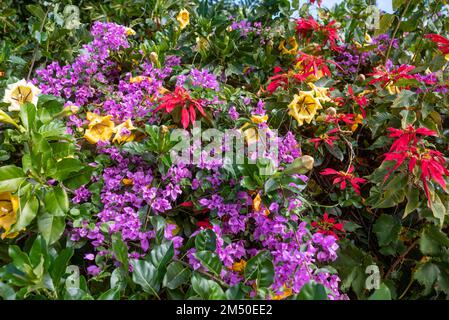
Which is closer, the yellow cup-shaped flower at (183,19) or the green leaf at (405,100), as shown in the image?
the green leaf at (405,100)

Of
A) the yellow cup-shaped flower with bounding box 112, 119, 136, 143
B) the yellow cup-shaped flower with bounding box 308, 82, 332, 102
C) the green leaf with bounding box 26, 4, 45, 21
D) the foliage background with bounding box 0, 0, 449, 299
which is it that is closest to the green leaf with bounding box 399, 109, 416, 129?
the foliage background with bounding box 0, 0, 449, 299

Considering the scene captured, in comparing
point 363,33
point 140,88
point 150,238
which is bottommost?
point 150,238

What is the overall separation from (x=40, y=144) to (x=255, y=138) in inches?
22.0

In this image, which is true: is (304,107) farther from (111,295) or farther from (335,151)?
(111,295)

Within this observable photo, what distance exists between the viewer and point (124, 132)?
127 cm

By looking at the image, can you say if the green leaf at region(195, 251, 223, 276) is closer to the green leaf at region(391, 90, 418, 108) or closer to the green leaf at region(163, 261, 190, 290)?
the green leaf at region(163, 261, 190, 290)

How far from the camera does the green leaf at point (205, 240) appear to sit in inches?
39.9

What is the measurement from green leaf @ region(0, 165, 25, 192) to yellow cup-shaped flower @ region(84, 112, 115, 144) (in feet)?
0.91

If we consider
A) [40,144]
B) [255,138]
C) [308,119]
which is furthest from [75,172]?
[308,119]

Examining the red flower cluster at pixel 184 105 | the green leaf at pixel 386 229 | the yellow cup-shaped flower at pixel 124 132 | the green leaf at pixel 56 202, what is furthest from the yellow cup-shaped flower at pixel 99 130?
the green leaf at pixel 386 229

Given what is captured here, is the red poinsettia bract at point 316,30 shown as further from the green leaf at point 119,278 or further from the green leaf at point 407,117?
the green leaf at point 119,278

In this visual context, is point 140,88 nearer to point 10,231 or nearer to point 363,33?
point 10,231

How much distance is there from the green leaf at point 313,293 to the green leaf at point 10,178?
25.6 inches
